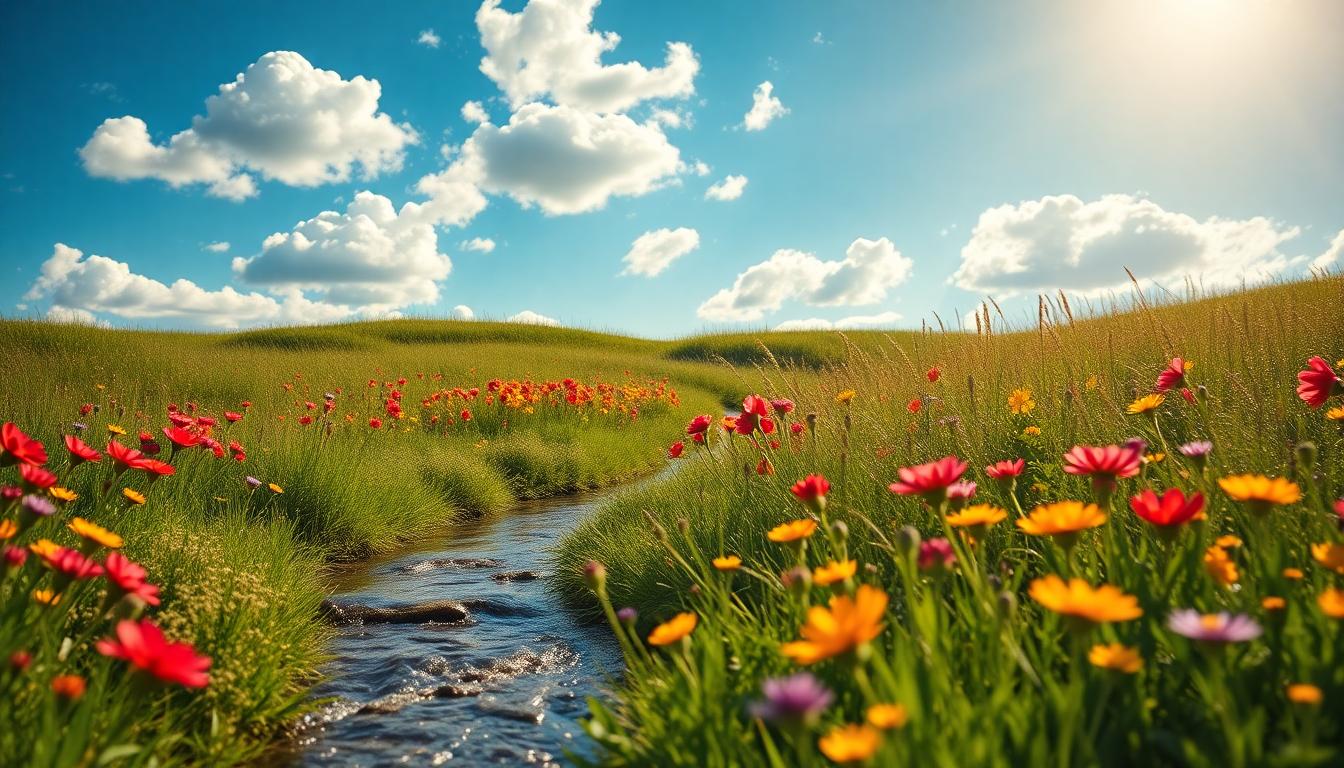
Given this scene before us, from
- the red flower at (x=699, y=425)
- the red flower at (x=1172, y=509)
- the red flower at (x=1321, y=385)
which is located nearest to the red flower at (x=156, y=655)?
the red flower at (x=1172, y=509)

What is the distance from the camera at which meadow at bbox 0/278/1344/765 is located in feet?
3.99

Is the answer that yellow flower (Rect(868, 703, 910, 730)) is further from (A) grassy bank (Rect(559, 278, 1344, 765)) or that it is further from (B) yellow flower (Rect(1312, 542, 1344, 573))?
(B) yellow flower (Rect(1312, 542, 1344, 573))

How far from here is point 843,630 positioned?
1.02m

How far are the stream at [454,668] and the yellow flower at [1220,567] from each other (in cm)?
158

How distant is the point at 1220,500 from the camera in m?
2.30

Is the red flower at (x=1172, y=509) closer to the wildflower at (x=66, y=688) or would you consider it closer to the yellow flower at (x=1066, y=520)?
the yellow flower at (x=1066, y=520)

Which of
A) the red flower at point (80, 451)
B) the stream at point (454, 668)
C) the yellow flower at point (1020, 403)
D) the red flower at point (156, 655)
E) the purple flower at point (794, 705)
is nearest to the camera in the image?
the purple flower at point (794, 705)

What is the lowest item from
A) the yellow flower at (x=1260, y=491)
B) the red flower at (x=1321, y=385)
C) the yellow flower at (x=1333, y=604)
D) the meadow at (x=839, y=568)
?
the meadow at (x=839, y=568)

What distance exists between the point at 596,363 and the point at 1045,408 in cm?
1777

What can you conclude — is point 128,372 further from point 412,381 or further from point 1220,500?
point 1220,500

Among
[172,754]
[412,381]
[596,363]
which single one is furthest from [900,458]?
[596,363]

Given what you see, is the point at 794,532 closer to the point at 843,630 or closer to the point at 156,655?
the point at 843,630

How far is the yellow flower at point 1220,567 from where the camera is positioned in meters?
1.42

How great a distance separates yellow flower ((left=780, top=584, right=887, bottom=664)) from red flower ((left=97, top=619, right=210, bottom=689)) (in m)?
0.96
